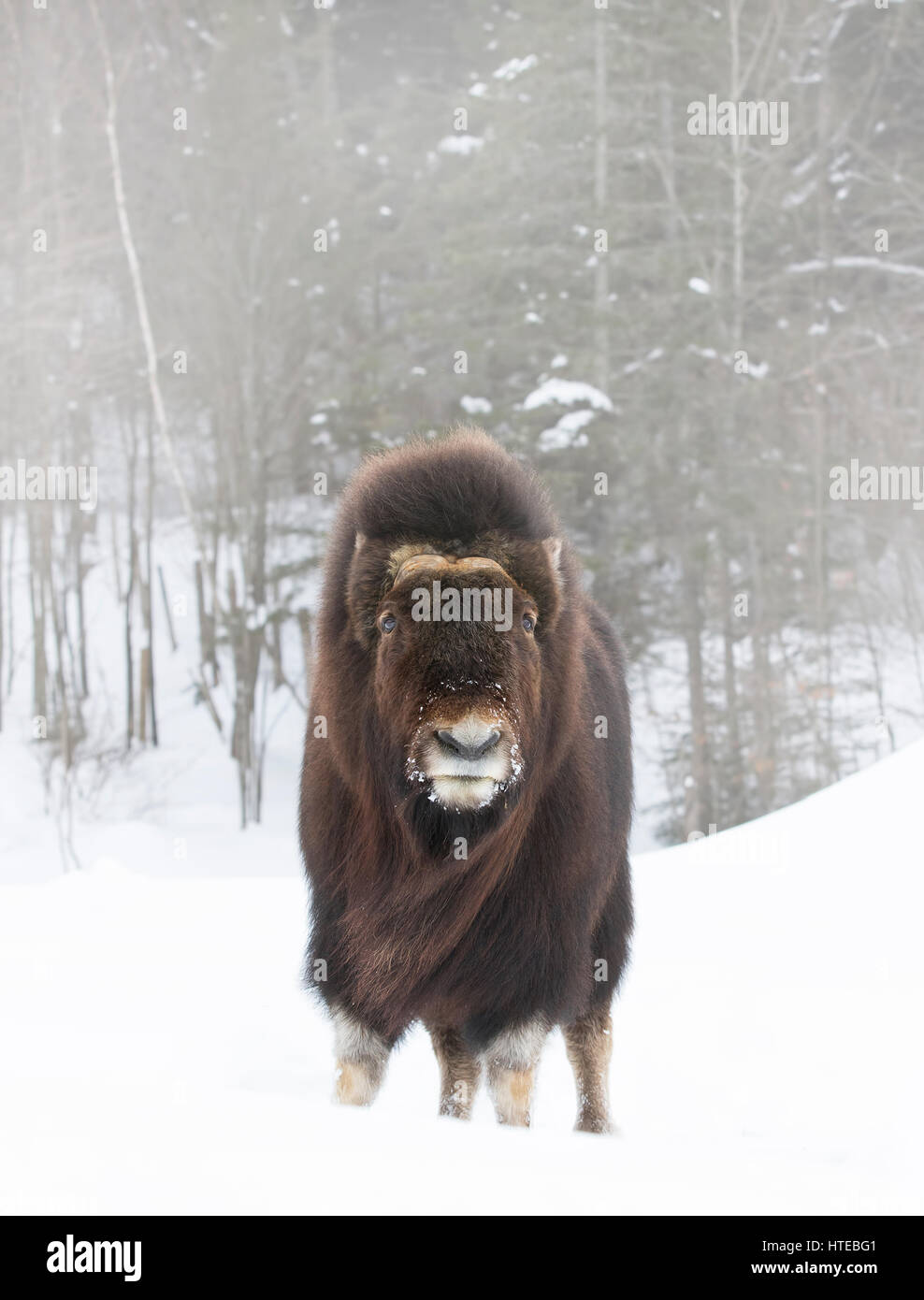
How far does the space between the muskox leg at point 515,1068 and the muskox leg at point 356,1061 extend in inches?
16.8

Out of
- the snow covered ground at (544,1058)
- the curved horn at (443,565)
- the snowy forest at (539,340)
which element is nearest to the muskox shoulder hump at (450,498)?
the curved horn at (443,565)

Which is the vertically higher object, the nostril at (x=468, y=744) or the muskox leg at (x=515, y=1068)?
the nostril at (x=468, y=744)

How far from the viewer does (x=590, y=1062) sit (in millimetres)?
5082

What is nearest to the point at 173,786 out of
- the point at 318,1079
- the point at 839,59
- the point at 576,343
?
the point at 576,343

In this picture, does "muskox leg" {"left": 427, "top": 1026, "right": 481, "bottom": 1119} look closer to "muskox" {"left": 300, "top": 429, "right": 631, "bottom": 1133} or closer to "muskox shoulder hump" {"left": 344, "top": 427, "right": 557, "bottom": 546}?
"muskox" {"left": 300, "top": 429, "right": 631, "bottom": 1133}

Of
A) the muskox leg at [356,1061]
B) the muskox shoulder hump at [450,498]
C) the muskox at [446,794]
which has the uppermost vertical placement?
the muskox shoulder hump at [450,498]

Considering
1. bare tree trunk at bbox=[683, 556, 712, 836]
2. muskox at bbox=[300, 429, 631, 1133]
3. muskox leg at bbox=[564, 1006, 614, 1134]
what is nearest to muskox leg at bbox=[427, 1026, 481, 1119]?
muskox at bbox=[300, 429, 631, 1133]

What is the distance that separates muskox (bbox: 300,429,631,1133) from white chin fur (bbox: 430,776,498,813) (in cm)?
1

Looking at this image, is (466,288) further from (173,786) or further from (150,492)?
(173,786)

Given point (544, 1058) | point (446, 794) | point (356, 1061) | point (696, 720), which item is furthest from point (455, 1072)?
point (696, 720)

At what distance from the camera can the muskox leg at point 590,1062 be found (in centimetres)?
502

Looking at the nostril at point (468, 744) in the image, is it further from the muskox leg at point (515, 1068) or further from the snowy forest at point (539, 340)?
the snowy forest at point (539, 340)

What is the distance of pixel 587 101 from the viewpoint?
1991 cm

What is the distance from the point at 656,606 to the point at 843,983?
1382 cm
